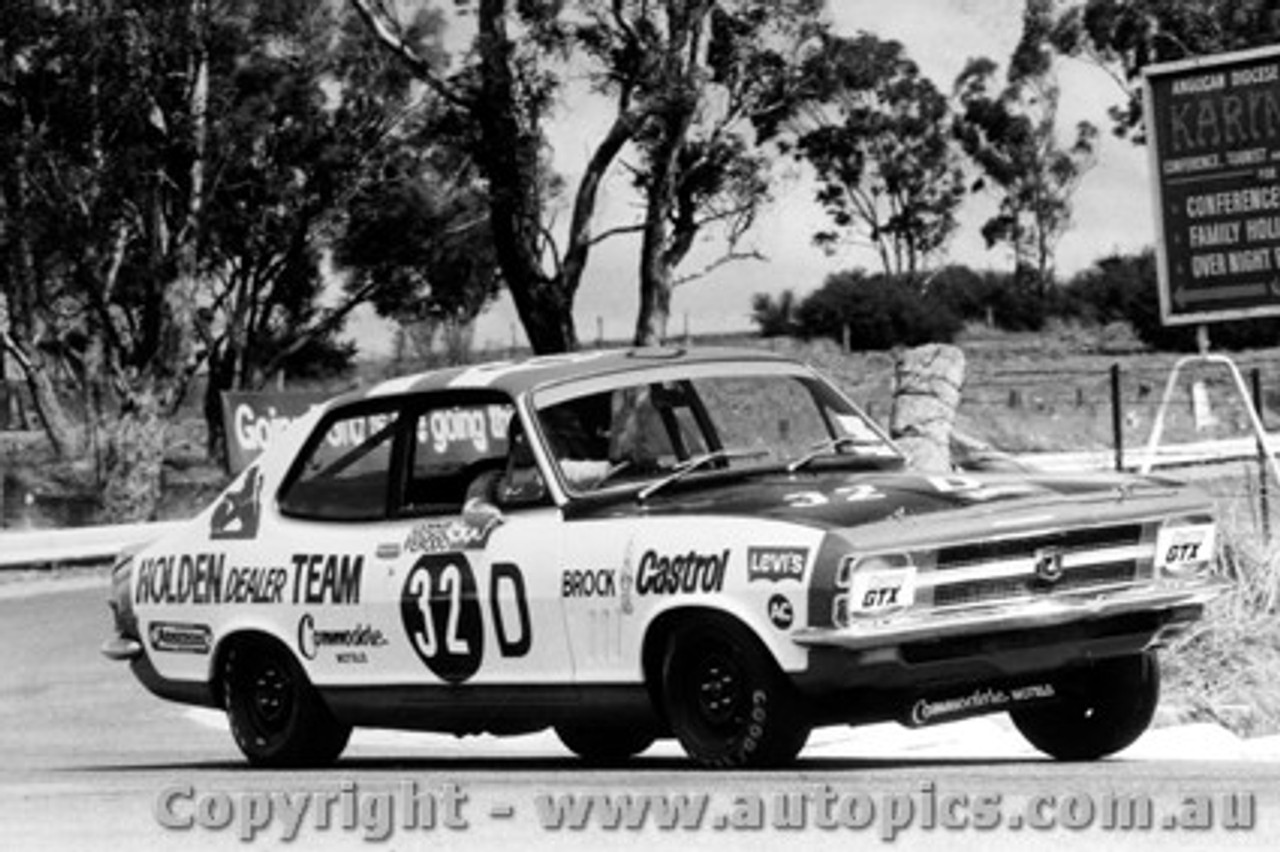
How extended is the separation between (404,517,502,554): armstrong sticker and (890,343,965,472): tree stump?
6129 mm

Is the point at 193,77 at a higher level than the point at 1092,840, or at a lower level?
higher

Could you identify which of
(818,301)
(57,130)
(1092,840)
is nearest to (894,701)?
(1092,840)

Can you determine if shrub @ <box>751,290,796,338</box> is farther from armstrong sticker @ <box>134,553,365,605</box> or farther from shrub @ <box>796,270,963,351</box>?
armstrong sticker @ <box>134,553,365,605</box>

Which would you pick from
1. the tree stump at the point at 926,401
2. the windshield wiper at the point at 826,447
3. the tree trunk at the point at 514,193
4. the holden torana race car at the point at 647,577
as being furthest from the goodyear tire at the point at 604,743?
the tree trunk at the point at 514,193

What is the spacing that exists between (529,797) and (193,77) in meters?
42.0

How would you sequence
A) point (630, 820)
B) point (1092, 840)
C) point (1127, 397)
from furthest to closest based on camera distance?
point (1127, 397)
point (630, 820)
point (1092, 840)

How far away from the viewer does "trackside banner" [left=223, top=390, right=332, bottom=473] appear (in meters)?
28.0

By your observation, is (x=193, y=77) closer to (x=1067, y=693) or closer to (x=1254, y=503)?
(x=1254, y=503)

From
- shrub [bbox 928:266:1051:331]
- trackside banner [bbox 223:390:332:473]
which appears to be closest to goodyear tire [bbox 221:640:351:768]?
trackside banner [bbox 223:390:332:473]

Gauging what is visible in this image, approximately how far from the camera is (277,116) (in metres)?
53.2

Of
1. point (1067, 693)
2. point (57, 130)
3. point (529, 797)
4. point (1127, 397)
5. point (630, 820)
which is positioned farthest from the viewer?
point (1127, 397)

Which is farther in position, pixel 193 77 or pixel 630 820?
pixel 193 77

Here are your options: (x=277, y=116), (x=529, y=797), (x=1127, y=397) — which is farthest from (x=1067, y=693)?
(x=1127, y=397)

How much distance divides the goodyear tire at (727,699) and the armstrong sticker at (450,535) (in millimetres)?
1045
